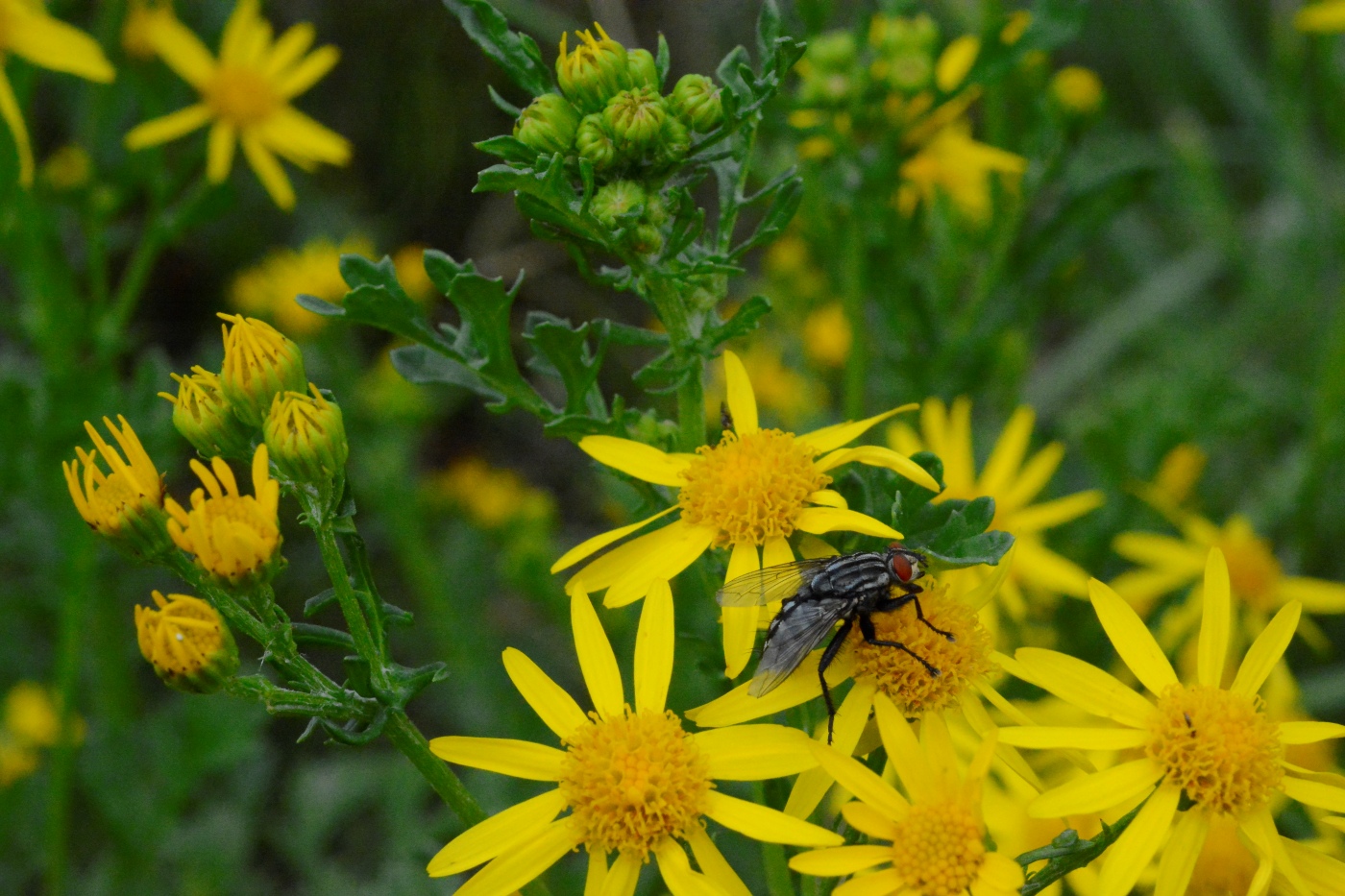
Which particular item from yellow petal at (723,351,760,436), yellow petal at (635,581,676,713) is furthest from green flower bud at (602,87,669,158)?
yellow petal at (635,581,676,713)

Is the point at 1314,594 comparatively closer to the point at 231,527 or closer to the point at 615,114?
the point at 615,114

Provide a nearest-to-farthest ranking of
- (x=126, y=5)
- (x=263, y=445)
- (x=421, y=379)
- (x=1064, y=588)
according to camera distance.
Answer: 1. (x=263, y=445)
2. (x=421, y=379)
3. (x=1064, y=588)
4. (x=126, y=5)

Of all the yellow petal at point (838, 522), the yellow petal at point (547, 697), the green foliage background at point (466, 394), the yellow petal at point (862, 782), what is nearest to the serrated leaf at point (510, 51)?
the green foliage background at point (466, 394)

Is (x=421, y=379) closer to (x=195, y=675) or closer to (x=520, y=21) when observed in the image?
(x=195, y=675)

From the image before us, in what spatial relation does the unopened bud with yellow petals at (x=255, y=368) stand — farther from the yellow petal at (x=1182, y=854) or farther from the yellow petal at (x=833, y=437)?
the yellow petal at (x=1182, y=854)

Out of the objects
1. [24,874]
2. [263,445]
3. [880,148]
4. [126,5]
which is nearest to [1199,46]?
[880,148]

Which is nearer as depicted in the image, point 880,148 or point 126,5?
point 880,148

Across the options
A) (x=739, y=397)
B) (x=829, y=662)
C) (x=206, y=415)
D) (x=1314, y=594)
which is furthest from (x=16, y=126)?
(x=1314, y=594)
